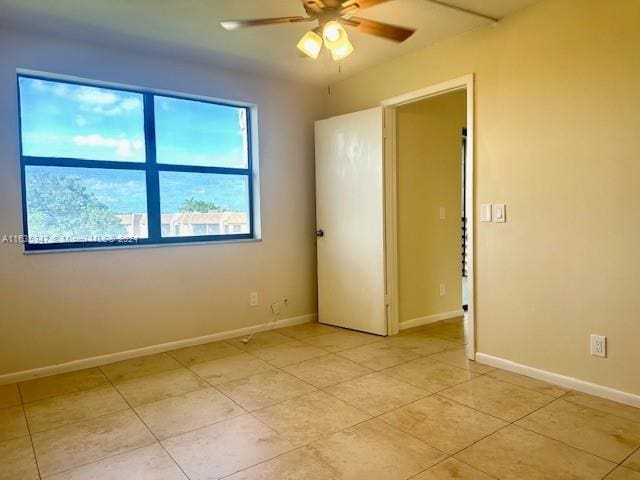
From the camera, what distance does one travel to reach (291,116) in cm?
425

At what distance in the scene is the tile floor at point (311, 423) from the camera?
188 cm

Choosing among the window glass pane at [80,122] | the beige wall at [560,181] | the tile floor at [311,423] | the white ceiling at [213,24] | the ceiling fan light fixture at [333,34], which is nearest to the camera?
the tile floor at [311,423]

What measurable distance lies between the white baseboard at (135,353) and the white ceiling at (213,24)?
2331 millimetres

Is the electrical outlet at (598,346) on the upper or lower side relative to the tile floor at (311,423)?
upper

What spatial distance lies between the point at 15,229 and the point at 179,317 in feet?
4.43

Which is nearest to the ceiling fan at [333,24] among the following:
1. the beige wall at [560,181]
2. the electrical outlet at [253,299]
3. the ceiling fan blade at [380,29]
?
the ceiling fan blade at [380,29]

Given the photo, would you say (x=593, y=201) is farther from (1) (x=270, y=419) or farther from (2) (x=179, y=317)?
(2) (x=179, y=317)

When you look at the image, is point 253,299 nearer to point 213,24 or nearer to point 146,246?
point 146,246

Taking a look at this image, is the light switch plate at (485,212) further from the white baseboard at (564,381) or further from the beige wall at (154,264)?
the beige wall at (154,264)

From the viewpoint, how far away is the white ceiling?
2.63 meters

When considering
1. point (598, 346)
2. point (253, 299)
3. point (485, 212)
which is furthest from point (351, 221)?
point (598, 346)

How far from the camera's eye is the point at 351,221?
4.00 metres

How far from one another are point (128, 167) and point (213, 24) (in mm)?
1287

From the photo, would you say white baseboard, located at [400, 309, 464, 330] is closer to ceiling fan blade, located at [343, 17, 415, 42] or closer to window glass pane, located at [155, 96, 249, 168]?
window glass pane, located at [155, 96, 249, 168]
